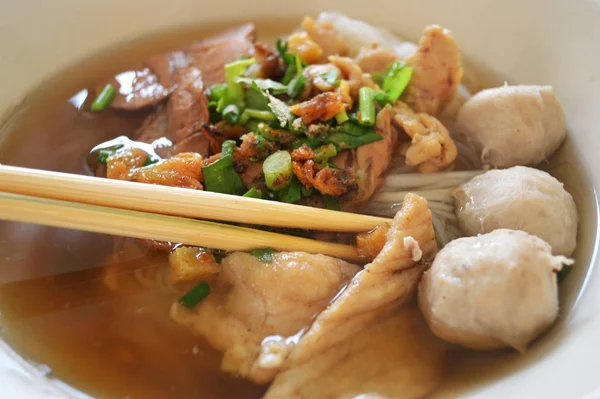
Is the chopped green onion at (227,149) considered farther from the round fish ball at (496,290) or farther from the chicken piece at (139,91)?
the round fish ball at (496,290)

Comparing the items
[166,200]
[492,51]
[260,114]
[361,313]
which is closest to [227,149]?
[260,114]

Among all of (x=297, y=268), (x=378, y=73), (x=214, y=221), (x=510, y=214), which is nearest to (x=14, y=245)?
(x=214, y=221)

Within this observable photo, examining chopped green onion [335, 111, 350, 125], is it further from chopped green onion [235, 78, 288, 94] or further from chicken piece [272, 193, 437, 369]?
chicken piece [272, 193, 437, 369]

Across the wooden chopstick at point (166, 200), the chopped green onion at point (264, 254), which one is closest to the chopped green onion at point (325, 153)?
the wooden chopstick at point (166, 200)

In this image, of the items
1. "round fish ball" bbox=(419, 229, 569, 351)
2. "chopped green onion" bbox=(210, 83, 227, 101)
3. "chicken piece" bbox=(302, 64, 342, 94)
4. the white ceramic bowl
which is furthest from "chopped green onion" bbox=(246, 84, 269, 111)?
the white ceramic bowl

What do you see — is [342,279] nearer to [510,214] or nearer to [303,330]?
[303,330]

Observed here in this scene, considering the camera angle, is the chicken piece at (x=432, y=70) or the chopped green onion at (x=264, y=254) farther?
the chicken piece at (x=432, y=70)
